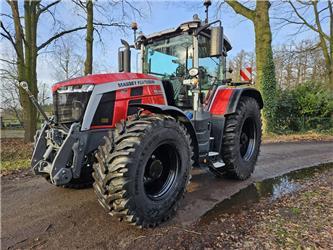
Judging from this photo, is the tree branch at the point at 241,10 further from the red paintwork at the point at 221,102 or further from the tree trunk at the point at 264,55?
the red paintwork at the point at 221,102

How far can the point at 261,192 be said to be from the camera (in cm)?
412

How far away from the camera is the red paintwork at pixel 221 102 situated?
14.4ft

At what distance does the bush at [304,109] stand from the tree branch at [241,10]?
371 cm

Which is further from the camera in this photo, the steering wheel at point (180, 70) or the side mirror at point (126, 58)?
the side mirror at point (126, 58)

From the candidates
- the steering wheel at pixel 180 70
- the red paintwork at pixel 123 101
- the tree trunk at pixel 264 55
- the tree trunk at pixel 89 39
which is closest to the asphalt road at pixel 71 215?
the red paintwork at pixel 123 101

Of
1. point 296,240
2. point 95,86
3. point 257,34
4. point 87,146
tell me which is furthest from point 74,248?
point 257,34

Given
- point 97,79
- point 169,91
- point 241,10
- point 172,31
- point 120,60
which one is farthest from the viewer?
point 241,10

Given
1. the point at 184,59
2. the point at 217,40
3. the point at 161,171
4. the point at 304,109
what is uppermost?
the point at 217,40

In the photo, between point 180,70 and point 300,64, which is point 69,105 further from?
point 300,64

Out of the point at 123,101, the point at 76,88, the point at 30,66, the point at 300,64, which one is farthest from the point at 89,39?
the point at 300,64

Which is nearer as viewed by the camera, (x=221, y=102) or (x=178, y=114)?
(x=178, y=114)

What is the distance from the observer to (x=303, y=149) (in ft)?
26.4

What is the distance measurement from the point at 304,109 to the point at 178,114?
1110 cm

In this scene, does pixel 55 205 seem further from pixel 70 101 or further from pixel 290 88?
pixel 290 88
